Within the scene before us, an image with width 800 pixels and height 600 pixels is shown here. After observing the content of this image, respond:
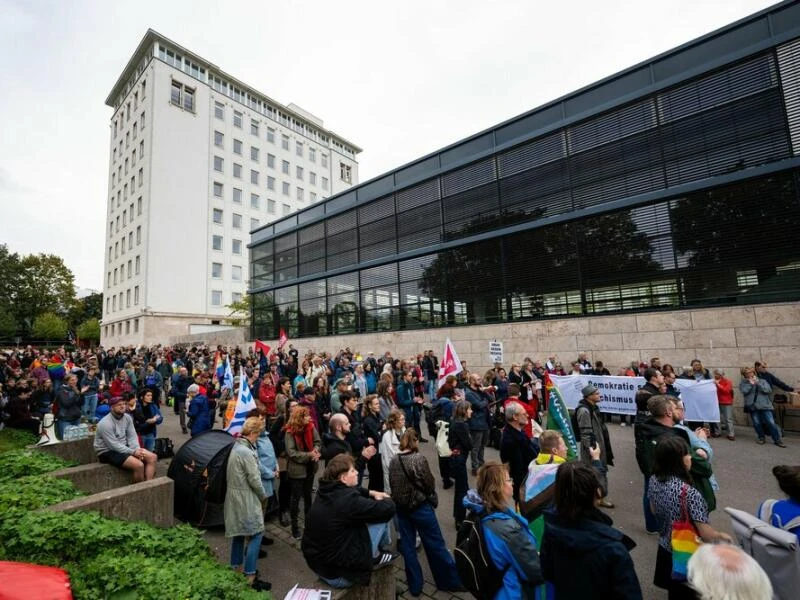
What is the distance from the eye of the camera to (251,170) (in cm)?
5231

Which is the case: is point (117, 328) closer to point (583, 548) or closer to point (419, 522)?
point (419, 522)

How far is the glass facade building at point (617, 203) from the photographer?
1176 cm

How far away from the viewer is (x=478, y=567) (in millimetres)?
2875

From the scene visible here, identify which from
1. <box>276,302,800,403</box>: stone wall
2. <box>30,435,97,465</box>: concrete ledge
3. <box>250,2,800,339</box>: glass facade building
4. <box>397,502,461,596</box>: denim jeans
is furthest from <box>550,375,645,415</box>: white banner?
<box>30,435,97,465</box>: concrete ledge

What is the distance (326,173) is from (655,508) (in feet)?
222

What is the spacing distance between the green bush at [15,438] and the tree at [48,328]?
62.0 m

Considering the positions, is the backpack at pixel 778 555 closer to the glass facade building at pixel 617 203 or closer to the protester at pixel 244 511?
the protester at pixel 244 511

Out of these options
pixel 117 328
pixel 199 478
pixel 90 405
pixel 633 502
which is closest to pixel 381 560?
pixel 199 478

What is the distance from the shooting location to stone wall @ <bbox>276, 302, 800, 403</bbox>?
36.0 feet

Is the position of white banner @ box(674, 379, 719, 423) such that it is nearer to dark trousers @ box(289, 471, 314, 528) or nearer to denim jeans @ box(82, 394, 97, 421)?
dark trousers @ box(289, 471, 314, 528)

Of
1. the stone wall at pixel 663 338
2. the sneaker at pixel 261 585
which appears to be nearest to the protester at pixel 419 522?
the sneaker at pixel 261 585

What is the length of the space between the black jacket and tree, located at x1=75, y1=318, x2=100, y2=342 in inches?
2893

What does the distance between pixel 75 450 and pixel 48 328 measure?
218ft

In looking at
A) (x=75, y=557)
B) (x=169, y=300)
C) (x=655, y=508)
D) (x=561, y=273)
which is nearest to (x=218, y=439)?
(x=75, y=557)
